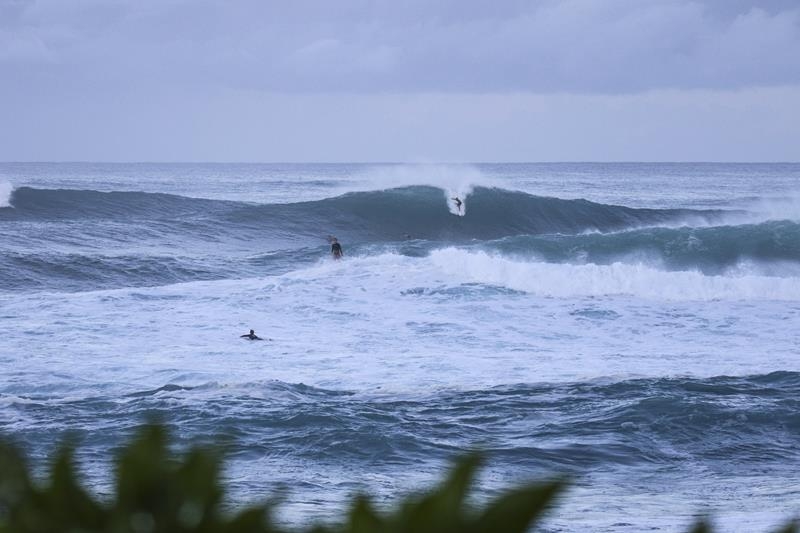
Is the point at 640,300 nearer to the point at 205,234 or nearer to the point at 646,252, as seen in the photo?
the point at 646,252

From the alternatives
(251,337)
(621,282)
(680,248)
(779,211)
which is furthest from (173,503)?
(779,211)

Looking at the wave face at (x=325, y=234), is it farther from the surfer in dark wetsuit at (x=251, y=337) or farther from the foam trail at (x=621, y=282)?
the surfer in dark wetsuit at (x=251, y=337)

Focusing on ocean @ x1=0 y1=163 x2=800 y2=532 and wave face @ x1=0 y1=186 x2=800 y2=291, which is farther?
wave face @ x1=0 y1=186 x2=800 y2=291

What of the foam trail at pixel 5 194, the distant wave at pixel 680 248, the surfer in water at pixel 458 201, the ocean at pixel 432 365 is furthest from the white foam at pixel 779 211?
the foam trail at pixel 5 194

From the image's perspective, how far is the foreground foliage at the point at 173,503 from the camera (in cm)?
72

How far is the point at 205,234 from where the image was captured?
31.8 metres

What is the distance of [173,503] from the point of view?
0.77 m

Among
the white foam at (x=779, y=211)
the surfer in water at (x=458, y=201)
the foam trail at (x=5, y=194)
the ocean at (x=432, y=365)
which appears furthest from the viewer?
the surfer in water at (x=458, y=201)

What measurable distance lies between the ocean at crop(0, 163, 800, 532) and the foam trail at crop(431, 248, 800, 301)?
0.07m

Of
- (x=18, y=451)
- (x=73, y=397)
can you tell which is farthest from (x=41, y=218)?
(x=18, y=451)

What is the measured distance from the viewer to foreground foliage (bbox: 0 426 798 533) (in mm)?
715

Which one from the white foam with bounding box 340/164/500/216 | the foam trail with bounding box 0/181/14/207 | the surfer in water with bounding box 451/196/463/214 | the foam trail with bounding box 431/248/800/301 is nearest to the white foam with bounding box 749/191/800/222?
the white foam with bounding box 340/164/500/216

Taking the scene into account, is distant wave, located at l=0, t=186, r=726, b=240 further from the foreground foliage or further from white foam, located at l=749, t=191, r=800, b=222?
the foreground foliage

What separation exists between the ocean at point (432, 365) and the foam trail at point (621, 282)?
0.07m
